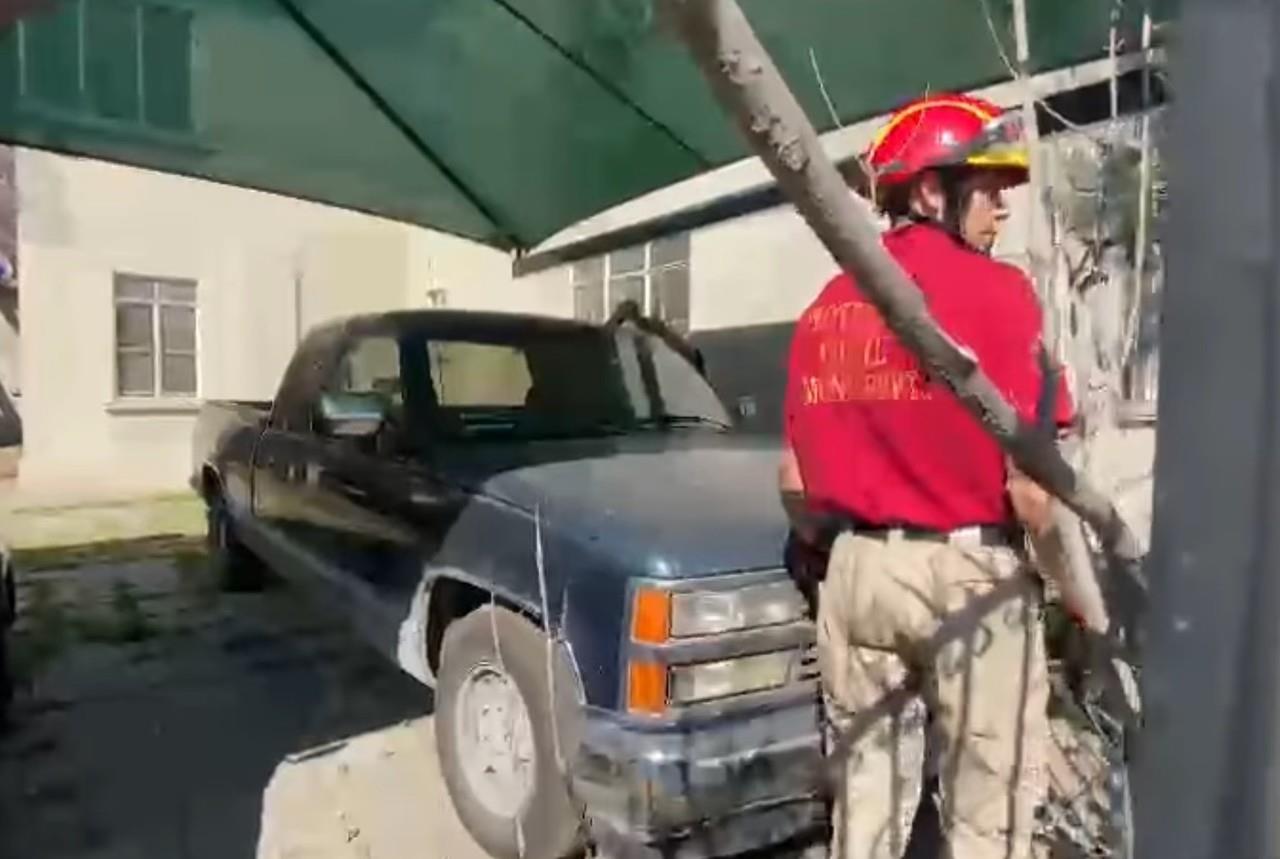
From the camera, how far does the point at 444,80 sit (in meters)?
5.17

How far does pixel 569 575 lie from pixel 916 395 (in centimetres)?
111

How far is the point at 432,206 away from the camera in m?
7.21

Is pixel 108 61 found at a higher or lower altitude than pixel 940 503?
higher

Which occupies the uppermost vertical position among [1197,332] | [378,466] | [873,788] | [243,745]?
[1197,332]

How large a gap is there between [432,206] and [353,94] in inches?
70.3

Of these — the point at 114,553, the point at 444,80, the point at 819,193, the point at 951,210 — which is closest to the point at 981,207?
the point at 951,210

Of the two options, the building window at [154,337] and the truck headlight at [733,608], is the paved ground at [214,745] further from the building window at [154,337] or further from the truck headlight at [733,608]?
the building window at [154,337]

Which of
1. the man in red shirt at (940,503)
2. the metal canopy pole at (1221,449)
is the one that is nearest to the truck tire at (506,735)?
the man in red shirt at (940,503)

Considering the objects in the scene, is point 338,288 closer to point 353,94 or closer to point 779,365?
point 779,365

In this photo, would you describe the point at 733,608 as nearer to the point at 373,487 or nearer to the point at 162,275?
the point at 373,487

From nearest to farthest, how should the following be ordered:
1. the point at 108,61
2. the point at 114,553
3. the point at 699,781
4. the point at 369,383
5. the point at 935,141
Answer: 1. the point at 935,141
2. the point at 699,781
3. the point at 108,61
4. the point at 369,383
5. the point at 114,553

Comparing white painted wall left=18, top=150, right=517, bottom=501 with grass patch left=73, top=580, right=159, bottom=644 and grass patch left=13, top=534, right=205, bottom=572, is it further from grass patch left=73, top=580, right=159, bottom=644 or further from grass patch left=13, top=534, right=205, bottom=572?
grass patch left=73, top=580, right=159, bottom=644

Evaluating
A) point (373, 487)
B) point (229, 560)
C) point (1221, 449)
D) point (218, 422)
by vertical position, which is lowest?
point (229, 560)

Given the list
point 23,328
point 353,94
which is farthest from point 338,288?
point 353,94
